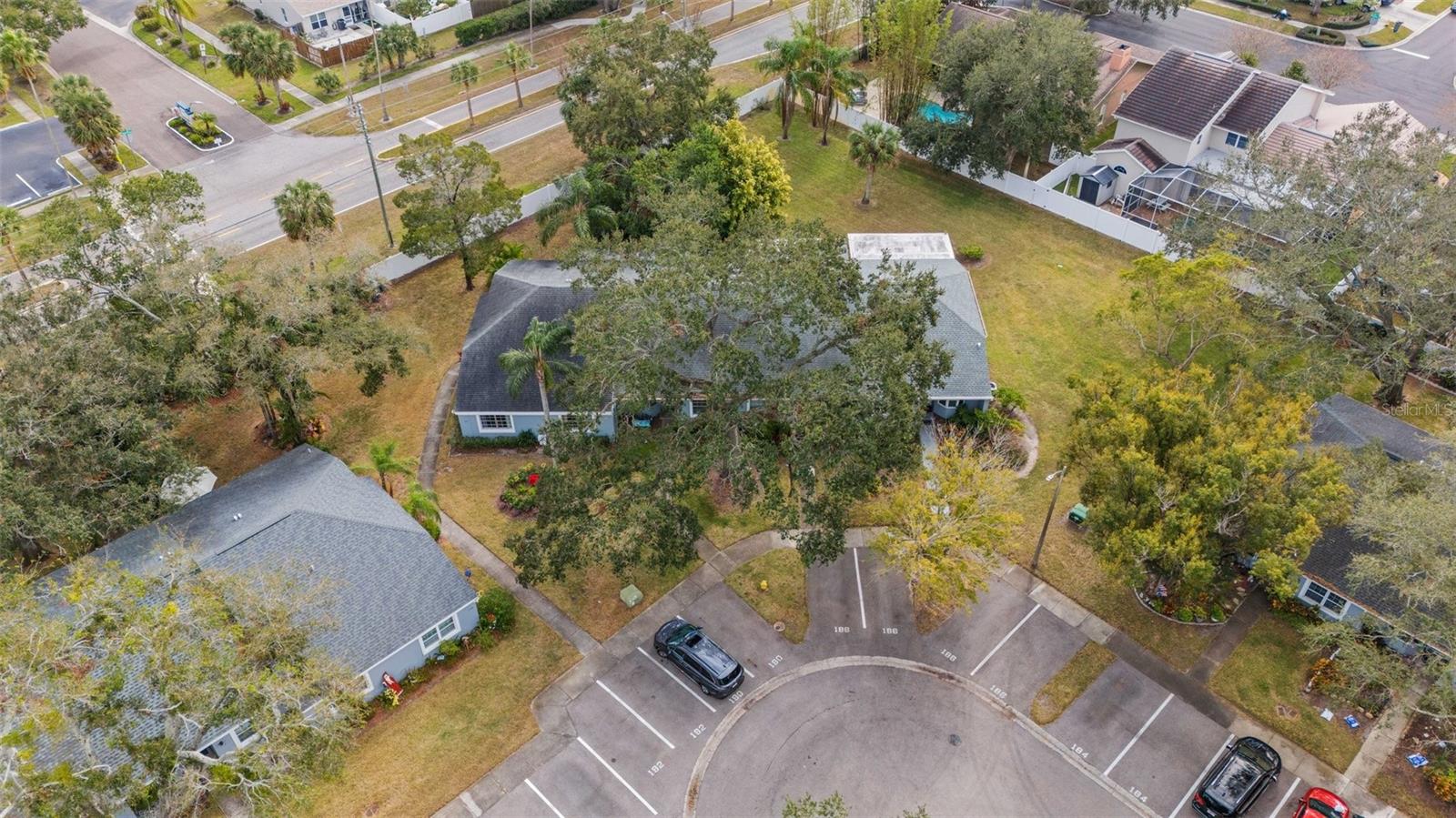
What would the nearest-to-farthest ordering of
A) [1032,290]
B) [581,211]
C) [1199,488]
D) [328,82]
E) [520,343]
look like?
[1199,488] → [520,343] → [581,211] → [1032,290] → [328,82]

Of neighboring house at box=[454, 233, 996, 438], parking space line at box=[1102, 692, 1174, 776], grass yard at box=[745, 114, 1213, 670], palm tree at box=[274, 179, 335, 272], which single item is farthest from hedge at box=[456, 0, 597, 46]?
parking space line at box=[1102, 692, 1174, 776]

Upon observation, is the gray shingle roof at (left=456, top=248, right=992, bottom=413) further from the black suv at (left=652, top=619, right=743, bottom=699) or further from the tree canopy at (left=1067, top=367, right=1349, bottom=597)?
the black suv at (left=652, top=619, right=743, bottom=699)

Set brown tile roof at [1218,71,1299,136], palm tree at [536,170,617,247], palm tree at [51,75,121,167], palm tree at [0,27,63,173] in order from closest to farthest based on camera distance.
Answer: palm tree at [536,170,617,247] → palm tree at [51,75,121,167] → brown tile roof at [1218,71,1299,136] → palm tree at [0,27,63,173]

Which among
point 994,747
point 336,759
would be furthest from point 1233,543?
point 336,759

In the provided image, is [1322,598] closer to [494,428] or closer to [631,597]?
[631,597]

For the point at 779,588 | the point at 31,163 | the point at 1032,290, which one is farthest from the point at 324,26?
the point at 779,588

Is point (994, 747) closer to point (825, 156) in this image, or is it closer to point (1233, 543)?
point (1233, 543)

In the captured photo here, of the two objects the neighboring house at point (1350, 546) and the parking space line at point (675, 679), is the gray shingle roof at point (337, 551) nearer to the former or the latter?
the parking space line at point (675, 679)
